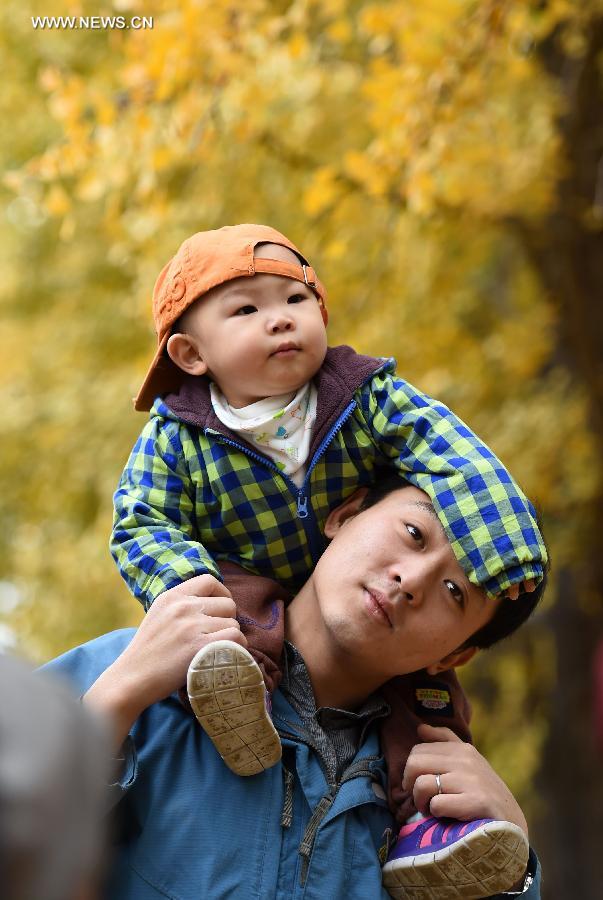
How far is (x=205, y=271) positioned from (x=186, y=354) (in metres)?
0.18

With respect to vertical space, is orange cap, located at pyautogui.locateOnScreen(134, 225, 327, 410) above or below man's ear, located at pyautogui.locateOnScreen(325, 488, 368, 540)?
above

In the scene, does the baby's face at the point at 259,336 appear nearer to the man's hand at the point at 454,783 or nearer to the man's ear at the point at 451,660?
the man's ear at the point at 451,660

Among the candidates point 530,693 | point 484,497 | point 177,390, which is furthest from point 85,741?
point 530,693

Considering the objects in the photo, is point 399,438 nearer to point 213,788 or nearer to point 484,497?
point 484,497

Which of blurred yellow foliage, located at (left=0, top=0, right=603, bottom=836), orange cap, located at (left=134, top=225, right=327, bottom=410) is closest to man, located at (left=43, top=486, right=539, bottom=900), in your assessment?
orange cap, located at (left=134, top=225, right=327, bottom=410)

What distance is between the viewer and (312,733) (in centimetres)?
243

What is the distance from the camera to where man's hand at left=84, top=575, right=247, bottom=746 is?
2.19m

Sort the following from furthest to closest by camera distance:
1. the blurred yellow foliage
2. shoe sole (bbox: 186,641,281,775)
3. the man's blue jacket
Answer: the blurred yellow foliage
the man's blue jacket
shoe sole (bbox: 186,641,281,775)

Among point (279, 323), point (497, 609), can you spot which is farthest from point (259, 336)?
point (497, 609)

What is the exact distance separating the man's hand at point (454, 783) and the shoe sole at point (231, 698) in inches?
13.6

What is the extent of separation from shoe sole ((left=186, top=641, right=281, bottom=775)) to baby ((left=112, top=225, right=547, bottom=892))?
0.10m

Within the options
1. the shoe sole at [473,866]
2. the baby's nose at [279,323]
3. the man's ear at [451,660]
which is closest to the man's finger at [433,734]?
the man's ear at [451,660]

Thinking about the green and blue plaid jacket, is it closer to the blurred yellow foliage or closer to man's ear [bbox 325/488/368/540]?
man's ear [bbox 325/488/368/540]

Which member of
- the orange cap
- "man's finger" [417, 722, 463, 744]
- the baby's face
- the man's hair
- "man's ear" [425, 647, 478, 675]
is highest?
the orange cap
